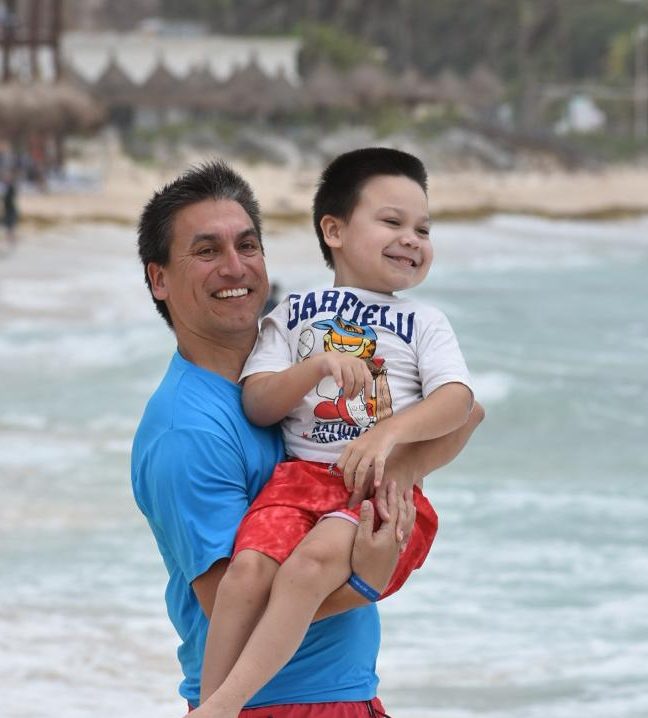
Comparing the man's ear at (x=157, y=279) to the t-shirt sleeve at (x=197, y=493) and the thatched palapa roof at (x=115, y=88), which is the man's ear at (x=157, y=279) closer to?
the t-shirt sleeve at (x=197, y=493)

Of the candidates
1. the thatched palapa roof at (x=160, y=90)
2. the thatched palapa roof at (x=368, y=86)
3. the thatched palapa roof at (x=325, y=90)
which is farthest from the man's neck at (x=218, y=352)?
the thatched palapa roof at (x=368, y=86)

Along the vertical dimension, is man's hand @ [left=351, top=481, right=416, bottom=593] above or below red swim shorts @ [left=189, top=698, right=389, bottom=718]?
above

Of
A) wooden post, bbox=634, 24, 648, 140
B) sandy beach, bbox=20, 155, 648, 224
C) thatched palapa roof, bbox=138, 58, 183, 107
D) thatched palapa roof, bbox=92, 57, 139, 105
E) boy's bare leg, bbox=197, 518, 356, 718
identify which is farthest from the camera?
wooden post, bbox=634, 24, 648, 140

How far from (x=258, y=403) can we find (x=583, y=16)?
88694 millimetres

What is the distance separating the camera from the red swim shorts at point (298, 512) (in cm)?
231

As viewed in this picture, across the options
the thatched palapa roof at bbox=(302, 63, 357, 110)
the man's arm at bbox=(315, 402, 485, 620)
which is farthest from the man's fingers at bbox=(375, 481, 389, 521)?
the thatched palapa roof at bbox=(302, 63, 357, 110)

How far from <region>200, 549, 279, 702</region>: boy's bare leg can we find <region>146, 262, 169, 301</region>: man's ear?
0.51 meters

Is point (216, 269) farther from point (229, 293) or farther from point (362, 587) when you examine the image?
point (362, 587)

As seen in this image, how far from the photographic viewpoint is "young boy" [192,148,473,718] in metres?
2.27

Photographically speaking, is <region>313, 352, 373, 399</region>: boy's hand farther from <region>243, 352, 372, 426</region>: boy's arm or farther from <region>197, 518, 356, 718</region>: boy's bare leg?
<region>197, 518, 356, 718</region>: boy's bare leg

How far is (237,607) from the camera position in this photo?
7.47 ft

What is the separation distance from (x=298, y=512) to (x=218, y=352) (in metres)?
0.33

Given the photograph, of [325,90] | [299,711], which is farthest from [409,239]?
[325,90]

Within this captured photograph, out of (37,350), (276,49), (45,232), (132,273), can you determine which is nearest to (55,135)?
(45,232)
